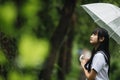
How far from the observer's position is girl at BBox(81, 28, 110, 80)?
18.9 feet

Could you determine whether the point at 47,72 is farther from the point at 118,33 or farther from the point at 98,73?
the point at 98,73

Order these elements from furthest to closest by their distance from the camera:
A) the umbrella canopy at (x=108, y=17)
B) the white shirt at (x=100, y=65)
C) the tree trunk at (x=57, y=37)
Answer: the tree trunk at (x=57, y=37) < the umbrella canopy at (x=108, y=17) < the white shirt at (x=100, y=65)

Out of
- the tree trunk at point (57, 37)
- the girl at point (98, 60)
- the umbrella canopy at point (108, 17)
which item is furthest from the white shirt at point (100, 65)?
the tree trunk at point (57, 37)

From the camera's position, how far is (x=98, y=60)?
18.9 feet

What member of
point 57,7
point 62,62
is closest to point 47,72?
point 57,7

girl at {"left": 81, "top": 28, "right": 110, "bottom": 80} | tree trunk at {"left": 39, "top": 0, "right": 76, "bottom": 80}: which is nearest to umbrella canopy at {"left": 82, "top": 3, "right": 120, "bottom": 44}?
girl at {"left": 81, "top": 28, "right": 110, "bottom": 80}

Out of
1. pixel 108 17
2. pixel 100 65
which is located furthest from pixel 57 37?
pixel 100 65

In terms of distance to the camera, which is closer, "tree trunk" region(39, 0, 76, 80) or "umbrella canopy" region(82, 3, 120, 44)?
"umbrella canopy" region(82, 3, 120, 44)

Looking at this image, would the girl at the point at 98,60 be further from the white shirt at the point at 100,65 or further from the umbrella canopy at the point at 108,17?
the umbrella canopy at the point at 108,17

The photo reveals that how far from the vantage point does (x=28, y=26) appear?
4.94ft

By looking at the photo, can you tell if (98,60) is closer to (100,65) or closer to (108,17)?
(100,65)

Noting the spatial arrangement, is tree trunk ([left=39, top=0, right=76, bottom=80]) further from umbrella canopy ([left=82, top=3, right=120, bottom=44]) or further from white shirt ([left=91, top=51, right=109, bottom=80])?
white shirt ([left=91, top=51, right=109, bottom=80])

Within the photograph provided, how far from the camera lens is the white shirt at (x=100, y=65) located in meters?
5.76

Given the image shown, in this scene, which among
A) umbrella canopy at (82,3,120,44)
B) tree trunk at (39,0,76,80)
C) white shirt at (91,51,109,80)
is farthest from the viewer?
tree trunk at (39,0,76,80)
